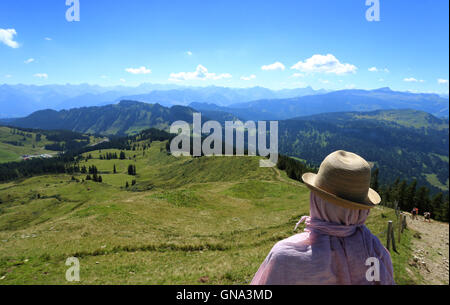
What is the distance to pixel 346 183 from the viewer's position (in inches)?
135

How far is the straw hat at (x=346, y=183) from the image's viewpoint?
343 cm

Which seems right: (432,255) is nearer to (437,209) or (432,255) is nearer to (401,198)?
(401,198)

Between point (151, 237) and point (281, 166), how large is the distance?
71.8m

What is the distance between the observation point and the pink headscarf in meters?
3.33

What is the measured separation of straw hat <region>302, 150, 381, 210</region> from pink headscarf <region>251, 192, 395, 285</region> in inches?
6.7

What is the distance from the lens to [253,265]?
50.3ft

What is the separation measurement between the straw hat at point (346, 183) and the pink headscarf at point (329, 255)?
171 millimetres

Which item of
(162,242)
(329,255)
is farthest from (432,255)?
(329,255)

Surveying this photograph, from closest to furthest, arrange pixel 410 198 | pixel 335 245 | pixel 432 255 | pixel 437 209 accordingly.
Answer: pixel 335 245
pixel 432 255
pixel 437 209
pixel 410 198

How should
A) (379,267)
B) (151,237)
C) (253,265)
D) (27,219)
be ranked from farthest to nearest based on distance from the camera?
(27,219) < (151,237) < (253,265) < (379,267)

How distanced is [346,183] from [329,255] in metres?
1.04
